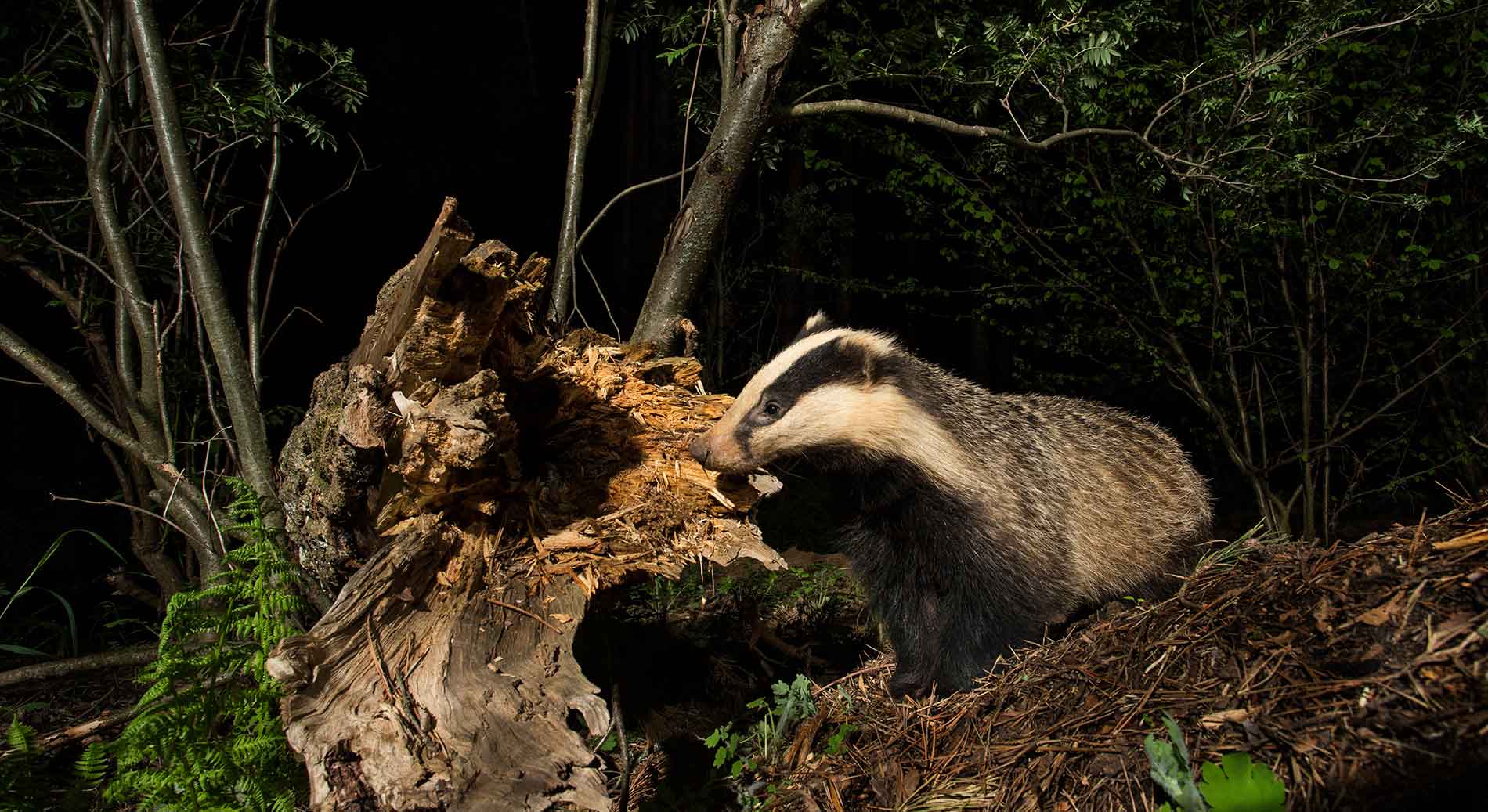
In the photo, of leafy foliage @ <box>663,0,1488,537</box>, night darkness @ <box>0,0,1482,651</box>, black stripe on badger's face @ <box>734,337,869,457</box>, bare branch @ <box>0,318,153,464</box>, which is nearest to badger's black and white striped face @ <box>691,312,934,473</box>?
black stripe on badger's face @ <box>734,337,869,457</box>

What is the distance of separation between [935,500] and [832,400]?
0.54m

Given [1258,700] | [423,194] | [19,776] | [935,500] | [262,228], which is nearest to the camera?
[1258,700]

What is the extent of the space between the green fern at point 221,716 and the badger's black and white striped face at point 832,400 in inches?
60.8

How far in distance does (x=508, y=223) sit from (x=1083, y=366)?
563cm

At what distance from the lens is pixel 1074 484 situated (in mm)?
3617

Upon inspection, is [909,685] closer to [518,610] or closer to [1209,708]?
[1209,708]

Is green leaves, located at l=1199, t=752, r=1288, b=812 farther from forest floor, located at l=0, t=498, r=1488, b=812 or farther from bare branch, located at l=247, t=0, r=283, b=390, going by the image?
bare branch, located at l=247, t=0, r=283, b=390

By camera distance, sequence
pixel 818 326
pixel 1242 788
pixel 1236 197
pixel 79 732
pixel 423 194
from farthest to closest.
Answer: pixel 423 194, pixel 1236 197, pixel 818 326, pixel 79 732, pixel 1242 788

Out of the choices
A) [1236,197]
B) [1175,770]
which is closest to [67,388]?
[1175,770]

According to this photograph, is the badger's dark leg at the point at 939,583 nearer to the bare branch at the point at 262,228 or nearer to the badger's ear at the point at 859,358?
the badger's ear at the point at 859,358

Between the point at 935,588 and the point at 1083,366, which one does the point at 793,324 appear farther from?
the point at 935,588

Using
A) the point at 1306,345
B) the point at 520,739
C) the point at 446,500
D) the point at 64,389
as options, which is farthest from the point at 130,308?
the point at 1306,345

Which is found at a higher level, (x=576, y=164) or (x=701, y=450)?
(x=576, y=164)

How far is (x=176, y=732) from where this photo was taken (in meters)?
2.21
